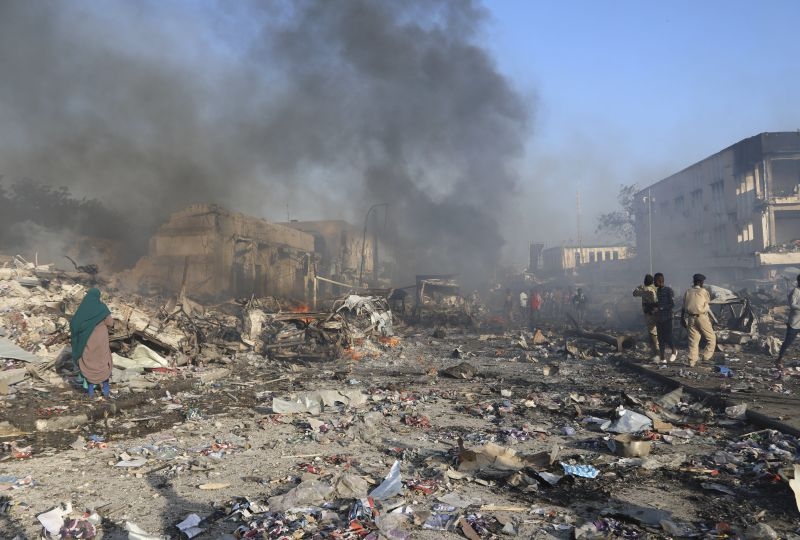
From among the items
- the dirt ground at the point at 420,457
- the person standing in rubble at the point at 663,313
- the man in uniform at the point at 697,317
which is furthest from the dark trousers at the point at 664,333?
the dirt ground at the point at 420,457

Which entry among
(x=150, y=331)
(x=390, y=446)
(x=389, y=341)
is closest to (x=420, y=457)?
(x=390, y=446)

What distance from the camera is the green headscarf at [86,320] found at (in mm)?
6730

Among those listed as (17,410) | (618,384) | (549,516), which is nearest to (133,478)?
(549,516)

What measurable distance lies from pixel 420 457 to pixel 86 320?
4.82m

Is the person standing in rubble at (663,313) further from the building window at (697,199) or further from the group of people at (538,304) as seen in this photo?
the building window at (697,199)

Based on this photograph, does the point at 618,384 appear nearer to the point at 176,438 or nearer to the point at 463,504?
the point at 463,504

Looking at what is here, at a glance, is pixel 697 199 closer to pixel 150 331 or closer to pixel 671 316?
pixel 671 316

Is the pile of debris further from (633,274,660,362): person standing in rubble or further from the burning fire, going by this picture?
(633,274,660,362): person standing in rubble

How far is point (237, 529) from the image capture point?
291 cm

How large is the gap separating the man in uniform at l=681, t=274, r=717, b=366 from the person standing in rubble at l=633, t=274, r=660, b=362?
Result: 0.46 meters

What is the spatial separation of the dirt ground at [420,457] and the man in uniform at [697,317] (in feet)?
1.06

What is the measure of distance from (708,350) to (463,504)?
6.36 m

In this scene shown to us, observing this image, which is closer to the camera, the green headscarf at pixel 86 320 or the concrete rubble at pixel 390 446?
the concrete rubble at pixel 390 446

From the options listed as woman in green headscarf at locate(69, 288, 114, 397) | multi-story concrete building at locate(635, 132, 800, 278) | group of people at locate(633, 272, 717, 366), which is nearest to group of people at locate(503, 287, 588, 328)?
group of people at locate(633, 272, 717, 366)
